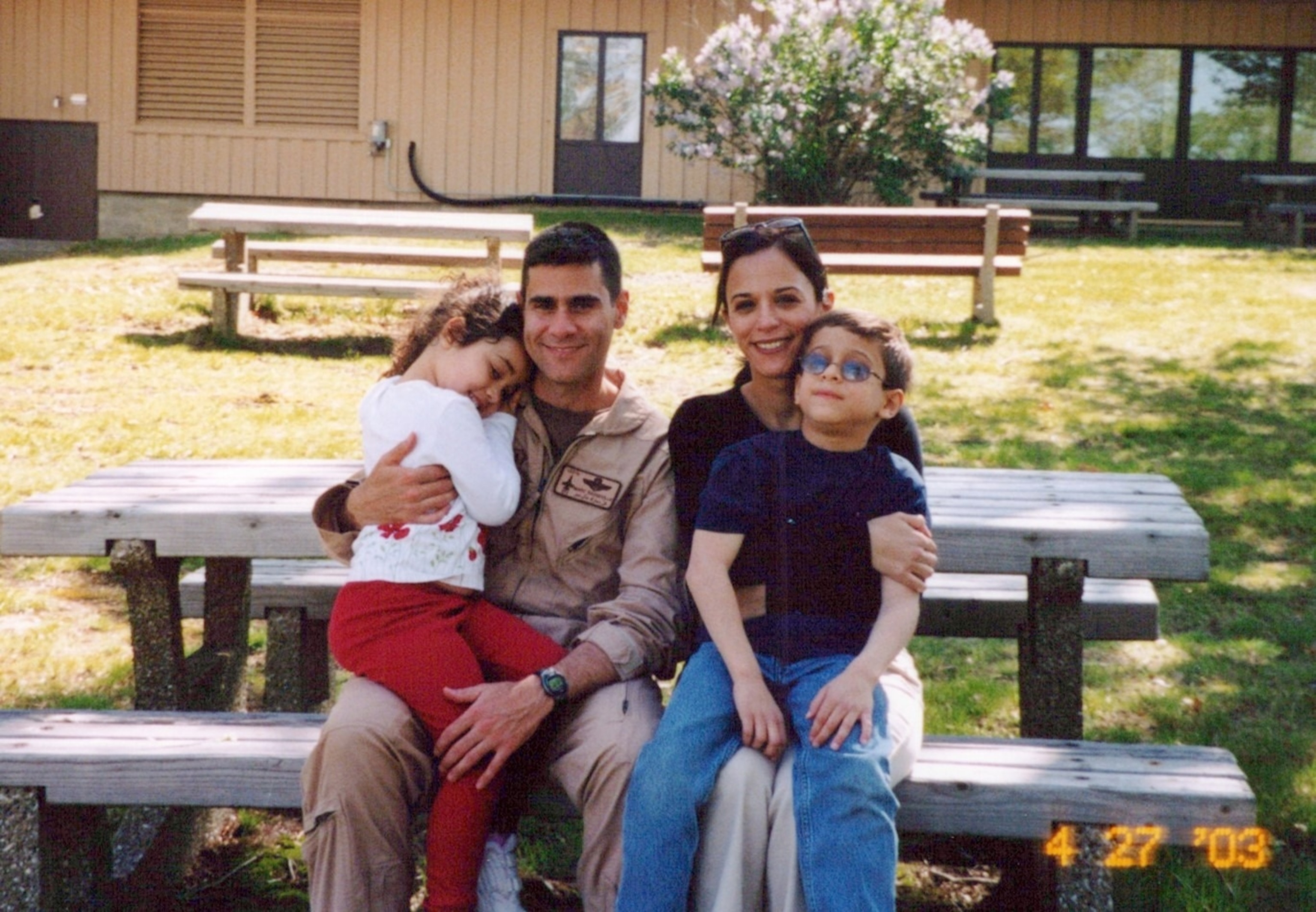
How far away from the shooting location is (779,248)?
3242 millimetres

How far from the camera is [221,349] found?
10.0 m

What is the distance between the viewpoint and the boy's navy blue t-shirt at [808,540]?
2.97 m

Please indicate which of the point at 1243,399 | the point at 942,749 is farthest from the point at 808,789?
the point at 1243,399

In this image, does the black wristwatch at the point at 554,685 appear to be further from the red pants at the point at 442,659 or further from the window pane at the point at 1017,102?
the window pane at the point at 1017,102

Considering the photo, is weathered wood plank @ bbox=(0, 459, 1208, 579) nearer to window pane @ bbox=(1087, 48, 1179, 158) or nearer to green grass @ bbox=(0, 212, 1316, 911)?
green grass @ bbox=(0, 212, 1316, 911)

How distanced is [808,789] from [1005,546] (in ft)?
3.26

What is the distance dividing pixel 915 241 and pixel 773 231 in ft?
24.2

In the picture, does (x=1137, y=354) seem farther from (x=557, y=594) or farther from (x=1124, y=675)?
(x=557, y=594)

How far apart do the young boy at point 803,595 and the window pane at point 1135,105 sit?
17.7 meters

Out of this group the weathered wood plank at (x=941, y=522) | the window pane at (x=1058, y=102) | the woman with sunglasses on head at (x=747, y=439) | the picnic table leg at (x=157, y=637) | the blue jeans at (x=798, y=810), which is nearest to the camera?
the blue jeans at (x=798, y=810)

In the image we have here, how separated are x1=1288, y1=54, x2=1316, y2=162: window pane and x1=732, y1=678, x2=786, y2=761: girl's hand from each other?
18967 mm

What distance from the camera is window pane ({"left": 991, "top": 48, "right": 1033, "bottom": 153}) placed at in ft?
62.5

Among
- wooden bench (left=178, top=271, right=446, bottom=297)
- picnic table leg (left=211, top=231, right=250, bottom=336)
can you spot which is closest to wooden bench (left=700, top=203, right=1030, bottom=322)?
wooden bench (left=178, top=271, right=446, bottom=297)

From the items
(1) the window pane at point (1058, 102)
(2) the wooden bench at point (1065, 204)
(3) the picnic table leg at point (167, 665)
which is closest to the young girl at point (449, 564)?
(3) the picnic table leg at point (167, 665)
